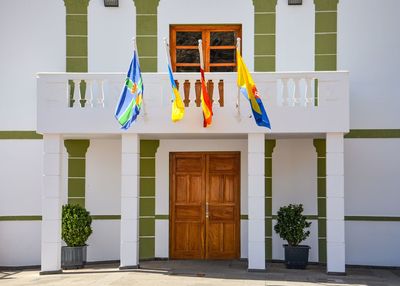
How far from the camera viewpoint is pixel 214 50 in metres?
16.4

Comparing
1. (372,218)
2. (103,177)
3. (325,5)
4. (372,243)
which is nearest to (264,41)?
(325,5)

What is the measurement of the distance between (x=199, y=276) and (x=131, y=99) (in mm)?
3997

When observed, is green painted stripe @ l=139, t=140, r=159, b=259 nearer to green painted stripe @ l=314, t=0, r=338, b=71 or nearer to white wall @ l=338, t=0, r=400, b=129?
→ green painted stripe @ l=314, t=0, r=338, b=71

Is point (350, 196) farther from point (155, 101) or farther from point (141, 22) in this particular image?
point (141, 22)

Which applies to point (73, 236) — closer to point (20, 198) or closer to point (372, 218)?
point (20, 198)

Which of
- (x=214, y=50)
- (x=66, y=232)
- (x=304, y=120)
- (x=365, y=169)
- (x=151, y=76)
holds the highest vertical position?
(x=214, y=50)

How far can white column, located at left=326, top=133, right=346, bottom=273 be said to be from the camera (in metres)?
13.9

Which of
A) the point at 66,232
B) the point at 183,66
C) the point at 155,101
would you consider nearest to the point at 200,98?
the point at 155,101

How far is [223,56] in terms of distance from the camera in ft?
53.8

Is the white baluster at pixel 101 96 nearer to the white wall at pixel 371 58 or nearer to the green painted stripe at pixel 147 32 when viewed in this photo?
the green painted stripe at pixel 147 32

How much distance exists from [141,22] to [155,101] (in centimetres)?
303

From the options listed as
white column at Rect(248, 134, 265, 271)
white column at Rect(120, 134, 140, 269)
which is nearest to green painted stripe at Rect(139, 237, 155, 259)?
white column at Rect(120, 134, 140, 269)

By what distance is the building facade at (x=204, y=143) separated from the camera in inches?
622

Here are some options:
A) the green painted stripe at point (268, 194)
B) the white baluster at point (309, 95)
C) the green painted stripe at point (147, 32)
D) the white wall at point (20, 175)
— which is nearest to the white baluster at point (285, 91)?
the white baluster at point (309, 95)
